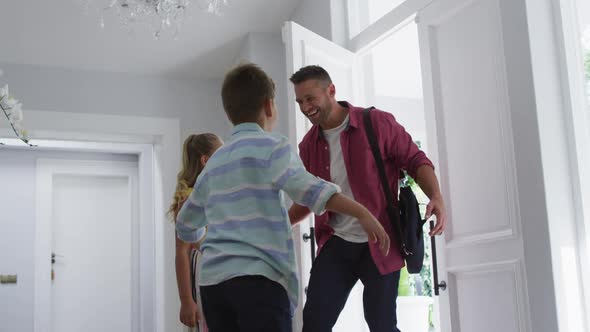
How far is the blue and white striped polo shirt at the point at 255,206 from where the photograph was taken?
1.57 metres

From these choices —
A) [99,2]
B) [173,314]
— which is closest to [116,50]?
[99,2]

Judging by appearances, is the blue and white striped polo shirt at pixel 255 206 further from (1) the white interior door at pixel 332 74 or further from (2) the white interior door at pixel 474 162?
(1) the white interior door at pixel 332 74

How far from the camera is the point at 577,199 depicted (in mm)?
2404

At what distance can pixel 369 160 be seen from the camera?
231cm

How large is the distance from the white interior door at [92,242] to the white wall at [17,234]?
148mm

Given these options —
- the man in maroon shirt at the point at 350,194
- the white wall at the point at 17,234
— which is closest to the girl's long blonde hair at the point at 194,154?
the man in maroon shirt at the point at 350,194

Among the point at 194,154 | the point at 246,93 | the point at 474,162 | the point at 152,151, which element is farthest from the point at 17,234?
the point at 246,93

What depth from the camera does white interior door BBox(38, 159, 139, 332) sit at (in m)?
6.54

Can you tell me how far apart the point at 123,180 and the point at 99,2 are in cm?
285

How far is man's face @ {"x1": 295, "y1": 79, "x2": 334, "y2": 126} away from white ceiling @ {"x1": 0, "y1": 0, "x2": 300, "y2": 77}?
7.35 feet

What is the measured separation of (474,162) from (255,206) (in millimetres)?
1383

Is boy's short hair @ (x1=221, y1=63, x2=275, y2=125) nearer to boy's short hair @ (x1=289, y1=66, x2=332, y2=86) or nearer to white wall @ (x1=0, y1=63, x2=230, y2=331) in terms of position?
boy's short hair @ (x1=289, y1=66, x2=332, y2=86)

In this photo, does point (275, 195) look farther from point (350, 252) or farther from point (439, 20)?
point (439, 20)

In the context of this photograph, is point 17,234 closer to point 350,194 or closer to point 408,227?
point 350,194
